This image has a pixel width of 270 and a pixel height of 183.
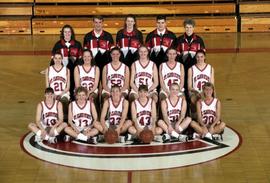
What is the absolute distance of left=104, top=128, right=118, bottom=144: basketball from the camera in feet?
28.3

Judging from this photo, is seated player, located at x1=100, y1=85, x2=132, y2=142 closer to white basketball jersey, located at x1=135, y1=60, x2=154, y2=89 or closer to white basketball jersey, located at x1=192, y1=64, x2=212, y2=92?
white basketball jersey, located at x1=135, y1=60, x2=154, y2=89

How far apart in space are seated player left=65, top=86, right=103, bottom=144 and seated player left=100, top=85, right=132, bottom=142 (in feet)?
0.44

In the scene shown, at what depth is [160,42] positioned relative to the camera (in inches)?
389

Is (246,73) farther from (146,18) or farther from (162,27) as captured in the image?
(146,18)

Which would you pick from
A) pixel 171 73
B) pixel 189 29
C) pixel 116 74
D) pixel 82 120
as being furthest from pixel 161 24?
pixel 82 120

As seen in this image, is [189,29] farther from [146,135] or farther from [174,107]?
[146,135]

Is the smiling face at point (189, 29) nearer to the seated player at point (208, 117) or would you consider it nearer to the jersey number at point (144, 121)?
the seated player at point (208, 117)

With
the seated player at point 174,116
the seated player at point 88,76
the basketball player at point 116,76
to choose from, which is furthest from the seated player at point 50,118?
the seated player at point 174,116

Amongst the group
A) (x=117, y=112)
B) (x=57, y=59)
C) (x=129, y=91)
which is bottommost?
(x=117, y=112)

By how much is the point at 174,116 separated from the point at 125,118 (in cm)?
73

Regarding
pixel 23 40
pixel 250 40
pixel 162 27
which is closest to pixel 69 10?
pixel 23 40

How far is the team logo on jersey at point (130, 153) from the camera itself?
804 centimetres

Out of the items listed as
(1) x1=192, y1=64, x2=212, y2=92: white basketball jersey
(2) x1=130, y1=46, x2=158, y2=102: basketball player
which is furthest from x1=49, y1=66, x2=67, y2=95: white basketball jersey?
(1) x1=192, y1=64, x2=212, y2=92: white basketball jersey

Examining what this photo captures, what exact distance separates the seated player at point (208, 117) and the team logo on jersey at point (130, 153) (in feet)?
0.50
